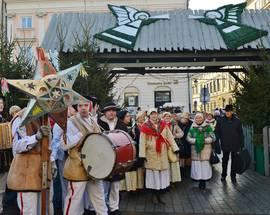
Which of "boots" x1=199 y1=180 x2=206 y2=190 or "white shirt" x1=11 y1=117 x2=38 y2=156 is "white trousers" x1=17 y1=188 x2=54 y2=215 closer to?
"white shirt" x1=11 y1=117 x2=38 y2=156

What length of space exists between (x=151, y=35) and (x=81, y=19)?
2.73m

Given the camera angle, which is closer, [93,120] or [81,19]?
[93,120]

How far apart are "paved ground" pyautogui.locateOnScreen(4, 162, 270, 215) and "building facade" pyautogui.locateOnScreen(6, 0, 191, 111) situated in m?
33.3

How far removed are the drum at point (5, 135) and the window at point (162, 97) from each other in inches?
1443

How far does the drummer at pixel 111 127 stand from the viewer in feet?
23.5

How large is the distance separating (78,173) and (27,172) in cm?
75

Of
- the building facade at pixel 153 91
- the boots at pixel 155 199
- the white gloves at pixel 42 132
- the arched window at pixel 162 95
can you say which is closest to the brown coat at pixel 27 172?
the white gloves at pixel 42 132

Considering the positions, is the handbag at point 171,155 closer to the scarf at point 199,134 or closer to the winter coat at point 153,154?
the winter coat at point 153,154

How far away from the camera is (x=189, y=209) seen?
8109 mm

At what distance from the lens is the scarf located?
9.95m

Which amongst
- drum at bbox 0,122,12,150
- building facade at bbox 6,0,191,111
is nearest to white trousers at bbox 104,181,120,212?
drum at bbox 0,122,12,150

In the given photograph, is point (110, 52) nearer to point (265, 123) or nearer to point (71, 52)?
point (71, 52)

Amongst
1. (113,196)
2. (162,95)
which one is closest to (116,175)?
(113,196)

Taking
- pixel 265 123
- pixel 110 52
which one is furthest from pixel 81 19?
pixel 265 123
